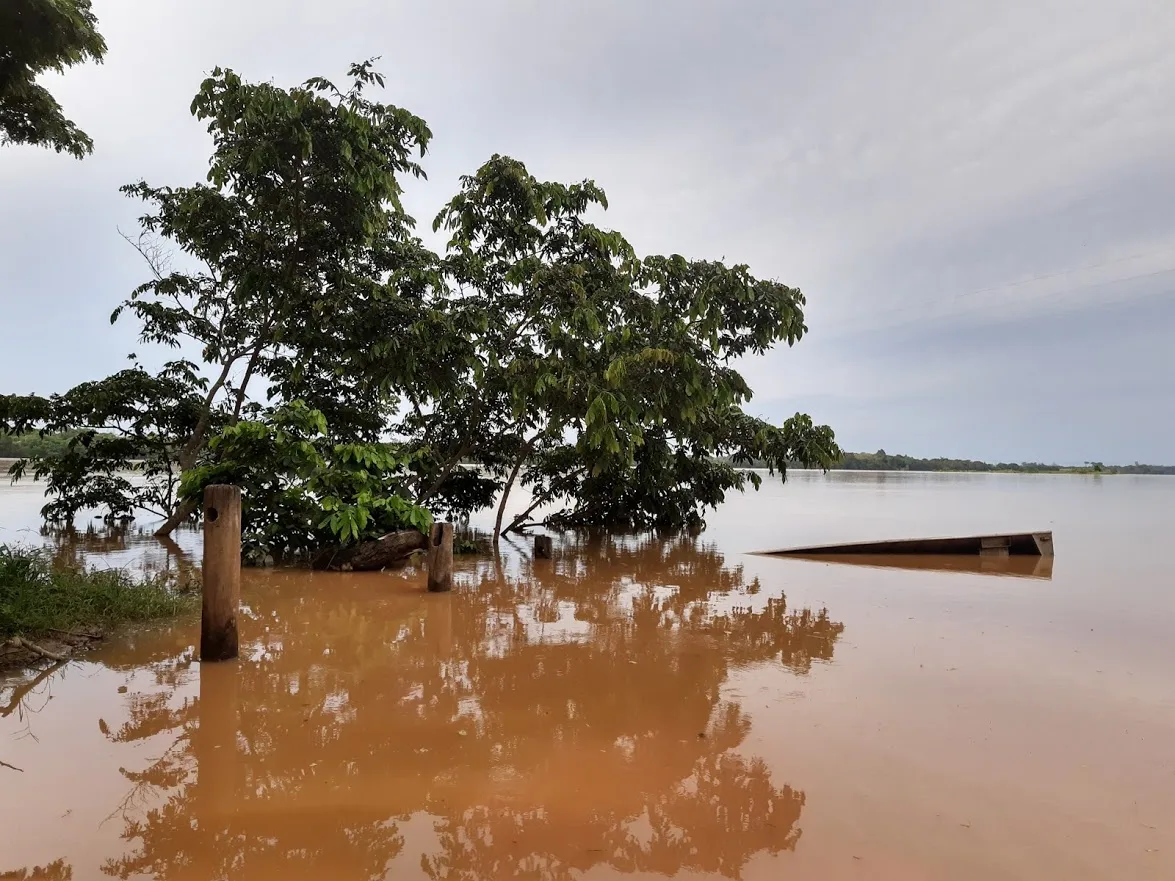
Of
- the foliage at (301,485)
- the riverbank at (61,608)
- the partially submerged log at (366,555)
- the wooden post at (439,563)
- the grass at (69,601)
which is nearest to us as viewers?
the riverbank at (61,608)

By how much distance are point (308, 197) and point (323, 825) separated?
346 inches

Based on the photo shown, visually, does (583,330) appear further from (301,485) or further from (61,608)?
(61,608)

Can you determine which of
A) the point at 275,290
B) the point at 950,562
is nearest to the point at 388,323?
the point at 275,290

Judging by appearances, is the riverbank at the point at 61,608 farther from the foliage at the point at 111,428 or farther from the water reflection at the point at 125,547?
the foliage at the point at 111,428

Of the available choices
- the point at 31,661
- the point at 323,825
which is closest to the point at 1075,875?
the point at 323,825

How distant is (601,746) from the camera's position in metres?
3.90

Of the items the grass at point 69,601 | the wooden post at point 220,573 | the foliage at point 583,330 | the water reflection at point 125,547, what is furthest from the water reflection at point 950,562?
the water reflection at point 125,547

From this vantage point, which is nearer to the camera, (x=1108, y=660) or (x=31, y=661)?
(x=31, y=661)

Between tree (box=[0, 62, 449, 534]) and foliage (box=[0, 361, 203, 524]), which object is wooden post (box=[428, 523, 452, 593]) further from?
foliage (box=[0, 361, 203, 524])

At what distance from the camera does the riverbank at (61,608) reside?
504 cm

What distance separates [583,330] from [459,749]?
6740 millimetres

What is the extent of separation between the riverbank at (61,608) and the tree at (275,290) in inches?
156

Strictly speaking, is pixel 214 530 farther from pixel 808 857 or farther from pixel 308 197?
pixel 308 197

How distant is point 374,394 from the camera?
11.6 meters
